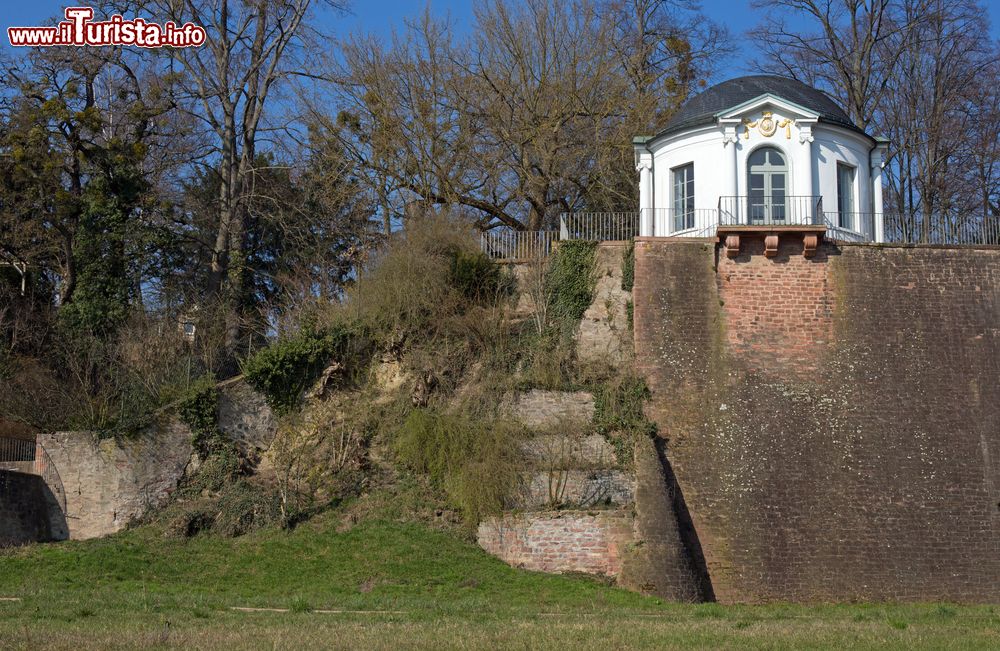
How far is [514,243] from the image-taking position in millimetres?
29500

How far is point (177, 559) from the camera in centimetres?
2275

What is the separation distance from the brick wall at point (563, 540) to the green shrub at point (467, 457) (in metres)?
0.55

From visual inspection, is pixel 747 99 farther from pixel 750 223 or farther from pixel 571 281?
pixel 571 281

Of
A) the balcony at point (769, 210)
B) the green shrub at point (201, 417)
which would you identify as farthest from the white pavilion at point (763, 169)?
the green shrub at point (201, 417)

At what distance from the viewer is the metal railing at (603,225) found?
29.2 meters

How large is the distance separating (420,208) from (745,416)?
10905 mm

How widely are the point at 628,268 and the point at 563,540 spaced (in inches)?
273

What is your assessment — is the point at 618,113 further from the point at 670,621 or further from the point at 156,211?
the point at 670,621

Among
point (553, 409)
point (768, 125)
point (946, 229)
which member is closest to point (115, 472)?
point (553, 409)

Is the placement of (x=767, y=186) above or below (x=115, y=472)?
above

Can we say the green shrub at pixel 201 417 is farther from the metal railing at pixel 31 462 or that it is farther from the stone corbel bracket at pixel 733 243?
the stone corbel bracket at pixel 733 243

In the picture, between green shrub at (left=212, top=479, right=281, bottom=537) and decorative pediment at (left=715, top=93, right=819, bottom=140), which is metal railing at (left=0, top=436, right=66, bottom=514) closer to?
green shrub at (left=212, top=479, right=281, bottom=537)

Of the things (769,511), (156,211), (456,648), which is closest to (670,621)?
(456,648)

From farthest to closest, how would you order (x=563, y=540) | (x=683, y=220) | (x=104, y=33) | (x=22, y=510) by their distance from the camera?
(x=104, y=33), (x=683, y=220), (x=22, y=510), (x=563, y=540)
